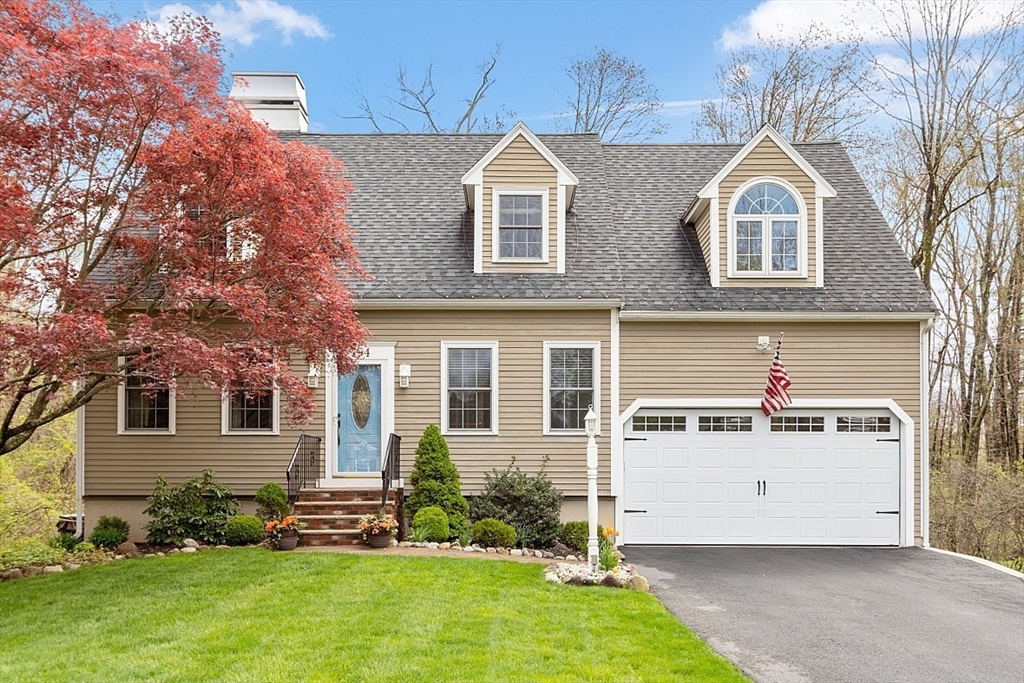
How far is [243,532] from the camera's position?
37.8ft

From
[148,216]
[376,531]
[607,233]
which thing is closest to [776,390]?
[607,233]

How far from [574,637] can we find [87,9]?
8.84m

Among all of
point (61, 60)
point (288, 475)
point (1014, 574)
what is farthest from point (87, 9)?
point (1014, 574)

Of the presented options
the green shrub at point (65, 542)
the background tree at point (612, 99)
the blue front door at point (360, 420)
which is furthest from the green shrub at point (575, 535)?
the background tree at point (612, 99)

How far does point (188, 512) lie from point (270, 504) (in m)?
1.19

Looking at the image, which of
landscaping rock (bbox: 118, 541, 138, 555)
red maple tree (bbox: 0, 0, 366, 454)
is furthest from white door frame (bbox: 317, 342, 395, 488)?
landscaping rock (bbox: 118, 541, 138, 555)

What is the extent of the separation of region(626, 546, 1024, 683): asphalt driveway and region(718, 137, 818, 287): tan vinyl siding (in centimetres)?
453

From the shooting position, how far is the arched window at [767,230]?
44.4 ft

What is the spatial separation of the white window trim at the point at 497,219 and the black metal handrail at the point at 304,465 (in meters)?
4.31

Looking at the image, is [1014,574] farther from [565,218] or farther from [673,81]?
[673,81]

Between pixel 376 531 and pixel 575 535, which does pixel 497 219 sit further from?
pixel 376 531

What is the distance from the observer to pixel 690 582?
10039 millimetres

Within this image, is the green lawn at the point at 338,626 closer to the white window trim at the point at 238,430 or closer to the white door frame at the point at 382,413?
the white door frame at the point at 382,413

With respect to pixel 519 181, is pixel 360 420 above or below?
below
